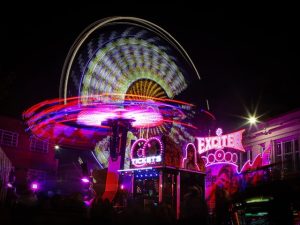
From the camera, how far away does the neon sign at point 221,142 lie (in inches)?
912

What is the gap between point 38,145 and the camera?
132 ft

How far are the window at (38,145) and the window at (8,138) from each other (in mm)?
2002

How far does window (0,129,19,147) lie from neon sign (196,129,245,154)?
20291 millimetres

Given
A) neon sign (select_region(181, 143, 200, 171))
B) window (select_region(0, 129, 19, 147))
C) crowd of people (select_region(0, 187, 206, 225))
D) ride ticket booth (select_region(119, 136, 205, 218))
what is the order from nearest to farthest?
crowd of people (select_region(0, 187, 206, 225)) < ride ticket booth (select_region(119, 136, 205, 218)) < neon sign (select_region(181, 143, 200, 171)) < window (select_region(0, 129, 19, 147))

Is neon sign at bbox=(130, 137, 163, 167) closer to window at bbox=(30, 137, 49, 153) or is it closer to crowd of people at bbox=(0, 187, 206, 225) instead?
crowd of people at bbox=(0, 187, 206, 225)

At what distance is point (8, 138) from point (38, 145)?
4033 mm

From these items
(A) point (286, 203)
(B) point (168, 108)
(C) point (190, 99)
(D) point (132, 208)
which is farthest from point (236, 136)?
(A) point (286, 203)

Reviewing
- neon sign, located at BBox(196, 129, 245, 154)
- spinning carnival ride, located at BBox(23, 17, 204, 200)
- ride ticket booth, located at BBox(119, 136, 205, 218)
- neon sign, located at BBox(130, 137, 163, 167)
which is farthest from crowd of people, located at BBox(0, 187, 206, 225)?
neon sign, located at BBox(196, 129, 245, 154)

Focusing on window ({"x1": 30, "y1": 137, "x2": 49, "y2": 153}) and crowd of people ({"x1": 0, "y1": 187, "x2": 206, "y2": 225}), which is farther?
window ({"x1": 30, "y1": 137, "x2": 49, "y2": 153})

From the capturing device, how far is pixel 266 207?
640 cm

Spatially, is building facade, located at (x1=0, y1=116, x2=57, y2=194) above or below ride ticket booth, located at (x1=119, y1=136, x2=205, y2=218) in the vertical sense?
above

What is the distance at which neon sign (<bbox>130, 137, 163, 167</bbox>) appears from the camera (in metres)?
20.5

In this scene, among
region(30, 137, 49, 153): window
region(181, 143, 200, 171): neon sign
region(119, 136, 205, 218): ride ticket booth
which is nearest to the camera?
region(119, 136, 205, 218): ride ticket booth

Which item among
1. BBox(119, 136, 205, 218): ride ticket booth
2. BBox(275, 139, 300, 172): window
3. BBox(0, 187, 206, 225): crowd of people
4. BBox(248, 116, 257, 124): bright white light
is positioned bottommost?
BBox(0, 187, 206, 225): crowd of people
